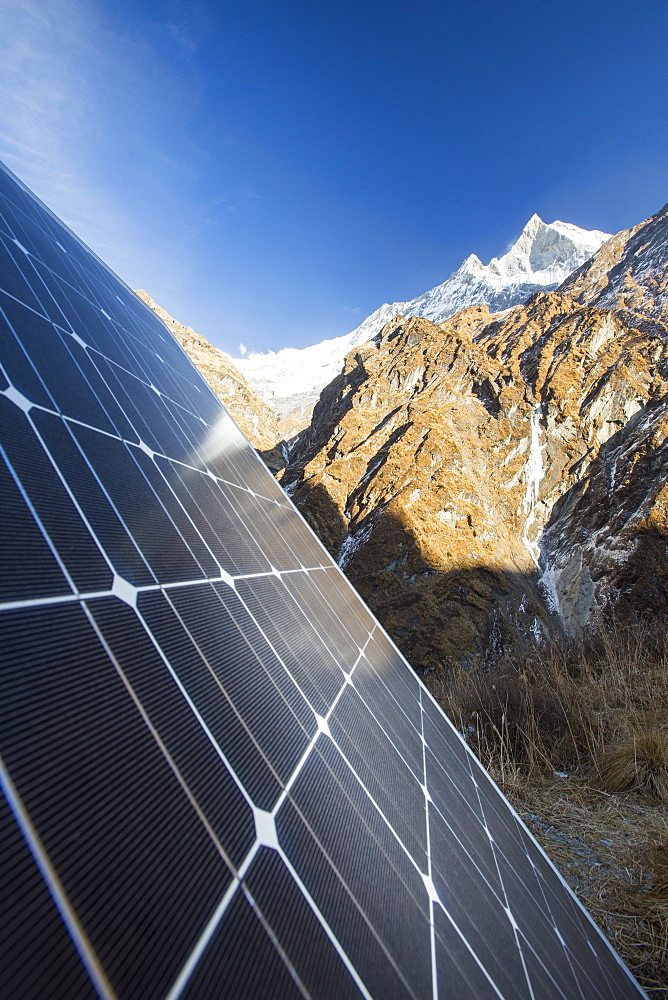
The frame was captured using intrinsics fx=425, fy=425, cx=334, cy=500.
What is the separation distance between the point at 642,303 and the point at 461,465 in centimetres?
6244

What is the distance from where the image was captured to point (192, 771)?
5.29 feet

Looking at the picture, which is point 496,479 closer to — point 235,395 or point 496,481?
point 496,481

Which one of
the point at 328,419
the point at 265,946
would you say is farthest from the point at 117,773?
the point at 328,419

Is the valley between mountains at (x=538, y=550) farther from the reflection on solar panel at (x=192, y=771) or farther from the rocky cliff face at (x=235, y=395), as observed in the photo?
the rocky cliff face at (x=235, y=395)

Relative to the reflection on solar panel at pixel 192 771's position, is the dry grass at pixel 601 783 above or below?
below

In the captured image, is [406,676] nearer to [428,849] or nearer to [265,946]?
[428,849]

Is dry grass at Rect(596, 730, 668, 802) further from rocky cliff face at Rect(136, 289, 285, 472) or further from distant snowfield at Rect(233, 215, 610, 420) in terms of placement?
distant snowfield at Rect(233, 215, 610, 420)

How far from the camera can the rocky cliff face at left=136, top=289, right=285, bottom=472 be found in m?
71.9

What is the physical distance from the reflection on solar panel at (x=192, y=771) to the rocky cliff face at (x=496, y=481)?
21.7m

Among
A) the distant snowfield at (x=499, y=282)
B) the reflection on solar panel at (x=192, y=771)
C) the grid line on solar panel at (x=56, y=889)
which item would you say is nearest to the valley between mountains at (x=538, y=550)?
the reflection on solar panel at (x=192, y=771)

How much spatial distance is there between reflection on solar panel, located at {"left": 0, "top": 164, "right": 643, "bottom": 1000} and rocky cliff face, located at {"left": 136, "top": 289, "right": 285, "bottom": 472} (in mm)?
61578

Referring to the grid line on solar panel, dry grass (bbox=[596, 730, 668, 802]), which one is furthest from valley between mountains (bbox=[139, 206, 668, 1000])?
the grid line on solar panel

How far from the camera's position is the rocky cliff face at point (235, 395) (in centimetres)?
7194

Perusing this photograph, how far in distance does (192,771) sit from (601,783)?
7340 millimetres
